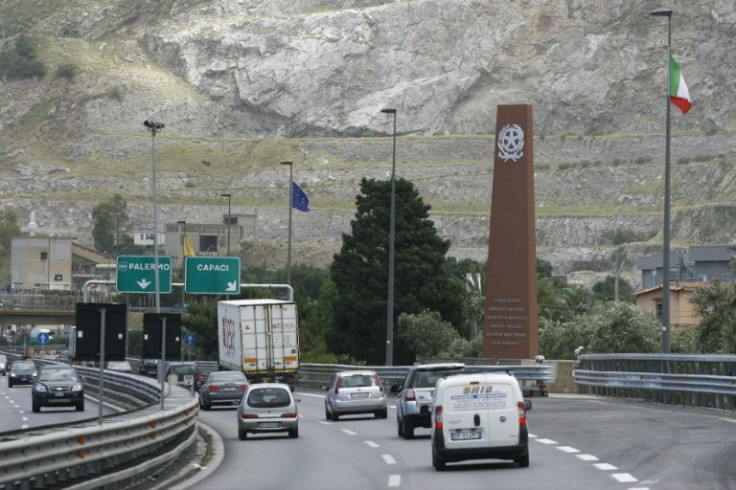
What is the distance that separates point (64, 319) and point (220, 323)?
40.2 meters

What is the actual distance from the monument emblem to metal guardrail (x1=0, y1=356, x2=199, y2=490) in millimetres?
28703

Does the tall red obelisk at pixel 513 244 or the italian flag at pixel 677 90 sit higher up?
the italian flag at pixel 677 90

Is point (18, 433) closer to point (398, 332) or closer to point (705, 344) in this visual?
point (705, 344)

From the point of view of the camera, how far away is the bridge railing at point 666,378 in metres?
41.0

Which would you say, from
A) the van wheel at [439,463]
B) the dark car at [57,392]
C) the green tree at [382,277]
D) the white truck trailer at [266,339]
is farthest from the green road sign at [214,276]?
the van wheel at [439,463]

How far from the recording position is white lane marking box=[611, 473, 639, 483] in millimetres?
23078

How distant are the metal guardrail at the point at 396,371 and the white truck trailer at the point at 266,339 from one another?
263 centimetres

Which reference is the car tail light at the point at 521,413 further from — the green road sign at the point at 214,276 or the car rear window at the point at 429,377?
the green road sign at the point at 214,276

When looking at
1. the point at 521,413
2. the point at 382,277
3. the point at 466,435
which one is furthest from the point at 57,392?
the point at 382,277

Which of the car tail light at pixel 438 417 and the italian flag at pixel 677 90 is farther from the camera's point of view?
the italian flag at pixel 677 90

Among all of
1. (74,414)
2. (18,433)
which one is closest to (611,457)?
(18,433)

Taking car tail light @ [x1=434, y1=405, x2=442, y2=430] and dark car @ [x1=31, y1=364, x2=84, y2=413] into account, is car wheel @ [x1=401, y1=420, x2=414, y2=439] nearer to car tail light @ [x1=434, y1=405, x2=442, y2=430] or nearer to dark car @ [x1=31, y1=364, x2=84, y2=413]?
car tail light @ [x1=434, y1=405, x2=442, y2=430]

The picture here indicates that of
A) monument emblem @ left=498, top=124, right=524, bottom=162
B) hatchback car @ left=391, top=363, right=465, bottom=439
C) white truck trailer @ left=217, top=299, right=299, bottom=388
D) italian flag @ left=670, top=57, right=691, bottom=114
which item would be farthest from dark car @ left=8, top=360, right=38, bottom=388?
hatchback car @ left=391, top=363, right=465, bottom=439

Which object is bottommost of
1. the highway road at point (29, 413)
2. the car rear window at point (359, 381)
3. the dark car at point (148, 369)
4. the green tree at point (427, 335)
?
the highway road at point (29, 413)
